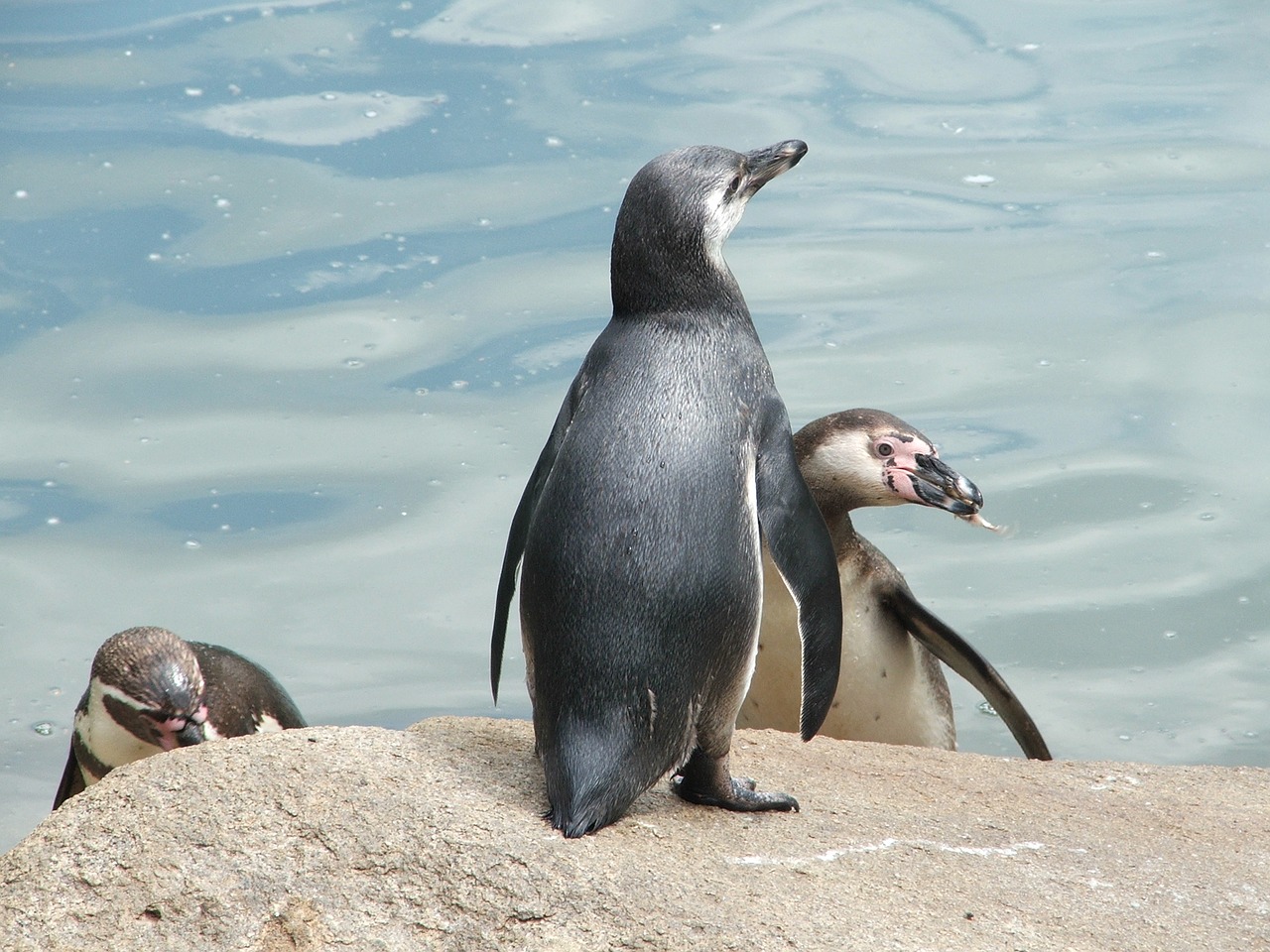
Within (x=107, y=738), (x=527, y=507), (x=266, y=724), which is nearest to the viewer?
(x=527, y=507)

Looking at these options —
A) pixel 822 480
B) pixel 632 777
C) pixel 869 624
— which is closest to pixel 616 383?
pixel 632 777

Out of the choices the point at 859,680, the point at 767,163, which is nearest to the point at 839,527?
the point at 859,680

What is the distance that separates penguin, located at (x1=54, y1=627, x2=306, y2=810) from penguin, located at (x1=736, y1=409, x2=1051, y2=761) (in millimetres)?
1162

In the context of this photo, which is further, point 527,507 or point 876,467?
point 876,467

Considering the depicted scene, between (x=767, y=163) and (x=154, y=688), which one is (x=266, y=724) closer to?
(x=154, y=688)

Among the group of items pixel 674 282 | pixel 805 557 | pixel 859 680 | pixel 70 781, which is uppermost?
pixel 674 282

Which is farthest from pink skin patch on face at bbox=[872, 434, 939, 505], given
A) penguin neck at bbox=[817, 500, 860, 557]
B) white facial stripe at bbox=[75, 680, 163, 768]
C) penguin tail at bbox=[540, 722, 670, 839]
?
white facial stripe at bbox=[75, 680, 163, 768]

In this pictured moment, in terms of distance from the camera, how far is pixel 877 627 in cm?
371

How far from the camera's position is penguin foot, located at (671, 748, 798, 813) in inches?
88.3

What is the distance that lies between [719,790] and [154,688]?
59.2 inches

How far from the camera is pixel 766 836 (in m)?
2.16

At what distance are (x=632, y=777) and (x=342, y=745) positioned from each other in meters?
0.45

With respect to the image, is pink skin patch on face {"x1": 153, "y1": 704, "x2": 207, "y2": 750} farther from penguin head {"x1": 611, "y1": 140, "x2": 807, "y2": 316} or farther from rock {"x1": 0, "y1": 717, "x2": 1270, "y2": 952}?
penguin head {"x1": 611, "y1": 140, "x2": 807, "y2": 316}

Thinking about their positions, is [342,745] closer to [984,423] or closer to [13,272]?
[984,423]
